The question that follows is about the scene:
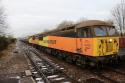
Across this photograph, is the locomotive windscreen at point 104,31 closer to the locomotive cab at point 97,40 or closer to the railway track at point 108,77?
the locomotive cab at point 97,40

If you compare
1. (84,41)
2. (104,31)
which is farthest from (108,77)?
(104,31)

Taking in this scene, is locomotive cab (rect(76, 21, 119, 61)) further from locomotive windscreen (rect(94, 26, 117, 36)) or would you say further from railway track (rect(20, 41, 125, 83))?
railway track (rect(20, 41, 125, 83))

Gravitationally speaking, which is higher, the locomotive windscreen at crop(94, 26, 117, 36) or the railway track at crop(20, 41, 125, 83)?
the locomotive windscreen at crop(94, 26, 117, 36)

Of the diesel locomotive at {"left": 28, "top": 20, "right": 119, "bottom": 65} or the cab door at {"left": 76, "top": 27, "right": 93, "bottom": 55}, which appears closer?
the diesel locomotive at {"left": 28, "top": 20, "right": 119, "bottom": 65}

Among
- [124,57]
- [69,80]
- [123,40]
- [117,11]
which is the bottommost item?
[69,80]

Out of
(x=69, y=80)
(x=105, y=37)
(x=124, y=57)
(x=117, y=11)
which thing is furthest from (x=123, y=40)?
(x=117, y=11)

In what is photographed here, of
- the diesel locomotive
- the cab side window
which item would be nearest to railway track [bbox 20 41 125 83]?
the diesel locomotive

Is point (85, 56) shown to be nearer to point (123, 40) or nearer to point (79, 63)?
point (79, 63)

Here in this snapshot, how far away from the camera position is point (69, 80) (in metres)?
11.7

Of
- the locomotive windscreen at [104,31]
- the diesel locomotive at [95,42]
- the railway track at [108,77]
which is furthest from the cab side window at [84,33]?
the railway track at [108,77]

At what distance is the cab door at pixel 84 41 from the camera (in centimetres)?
1298

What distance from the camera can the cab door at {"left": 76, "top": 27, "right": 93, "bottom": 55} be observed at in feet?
42.6

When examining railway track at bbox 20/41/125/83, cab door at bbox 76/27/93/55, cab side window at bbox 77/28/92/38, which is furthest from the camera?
cab side window at bbox 77/28/92/38

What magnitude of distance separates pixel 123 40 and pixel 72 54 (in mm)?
4019
